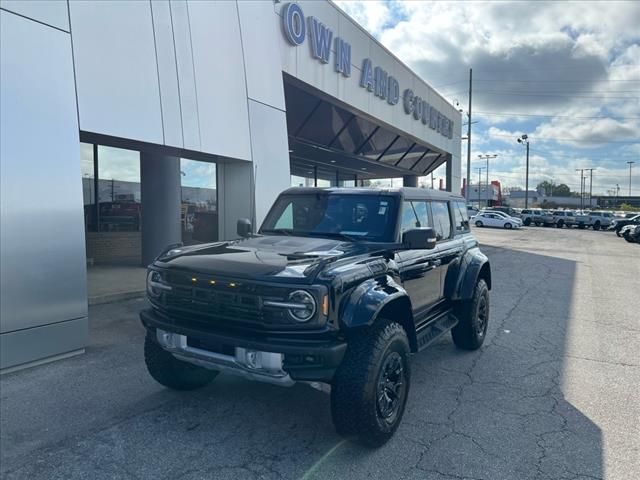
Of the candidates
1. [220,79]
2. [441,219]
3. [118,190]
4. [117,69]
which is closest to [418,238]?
[441,219]

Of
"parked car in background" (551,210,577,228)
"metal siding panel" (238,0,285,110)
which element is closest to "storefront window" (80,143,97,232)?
"metal siding panel" (238,0,285,110)

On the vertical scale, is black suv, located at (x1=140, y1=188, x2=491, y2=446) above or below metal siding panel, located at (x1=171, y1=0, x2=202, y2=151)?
below

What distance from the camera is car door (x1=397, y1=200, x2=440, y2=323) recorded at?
397 centimetres

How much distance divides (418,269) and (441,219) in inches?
46.1

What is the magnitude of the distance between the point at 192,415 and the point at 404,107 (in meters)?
16.2

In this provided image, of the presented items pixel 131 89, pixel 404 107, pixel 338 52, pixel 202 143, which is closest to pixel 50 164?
pixel 131 89

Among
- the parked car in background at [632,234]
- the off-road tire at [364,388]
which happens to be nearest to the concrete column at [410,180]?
the parked car in background at [632,234]

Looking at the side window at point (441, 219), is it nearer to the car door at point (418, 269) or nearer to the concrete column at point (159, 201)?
the car door at point (418, 269)

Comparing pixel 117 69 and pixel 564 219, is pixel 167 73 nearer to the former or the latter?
pixel 117 69

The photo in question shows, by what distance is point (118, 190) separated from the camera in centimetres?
1270

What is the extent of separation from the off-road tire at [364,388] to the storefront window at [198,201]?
30.8 ft

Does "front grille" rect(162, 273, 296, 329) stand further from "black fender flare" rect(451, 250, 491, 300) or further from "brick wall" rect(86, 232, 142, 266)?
"brick wall" rect(86, 232, 142, 266)

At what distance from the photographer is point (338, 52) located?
12547mm

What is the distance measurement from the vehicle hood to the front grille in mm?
71
